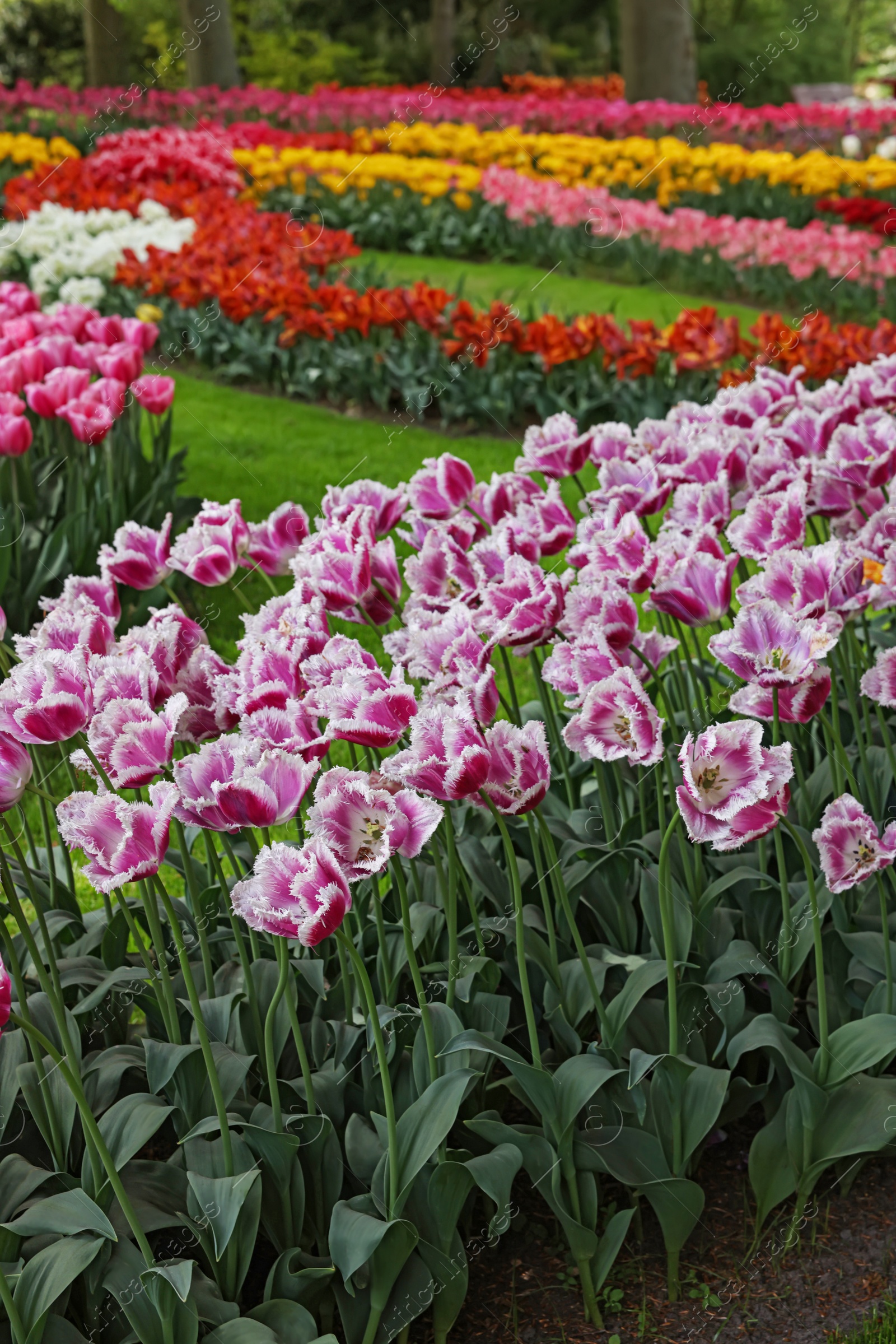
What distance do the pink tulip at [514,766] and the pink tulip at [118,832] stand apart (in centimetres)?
41

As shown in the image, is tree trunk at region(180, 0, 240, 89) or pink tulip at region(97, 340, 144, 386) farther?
tree trunk at region(180, 0, 240, 89)

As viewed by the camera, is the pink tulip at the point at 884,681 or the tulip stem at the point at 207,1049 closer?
the tulip stem at the point at 207,1049

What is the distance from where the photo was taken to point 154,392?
12.0 ft

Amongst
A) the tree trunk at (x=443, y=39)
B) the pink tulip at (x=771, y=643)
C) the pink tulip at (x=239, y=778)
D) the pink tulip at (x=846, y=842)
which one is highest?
the tree trunk at (x=443, y=39)

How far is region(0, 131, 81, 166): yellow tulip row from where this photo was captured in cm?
1203

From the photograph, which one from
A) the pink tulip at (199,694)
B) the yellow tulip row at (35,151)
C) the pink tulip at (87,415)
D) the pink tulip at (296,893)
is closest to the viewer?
the pink tulip at (296,893)

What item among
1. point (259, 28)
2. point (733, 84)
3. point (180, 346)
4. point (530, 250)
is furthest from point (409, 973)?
point (259, 28)

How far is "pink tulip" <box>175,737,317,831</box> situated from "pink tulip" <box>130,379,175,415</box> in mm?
2267

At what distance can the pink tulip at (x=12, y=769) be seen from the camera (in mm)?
1608

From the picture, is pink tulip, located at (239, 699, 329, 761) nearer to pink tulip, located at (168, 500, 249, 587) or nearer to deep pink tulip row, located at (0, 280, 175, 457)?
pink tulip, located at (168, 500, 249, 587)

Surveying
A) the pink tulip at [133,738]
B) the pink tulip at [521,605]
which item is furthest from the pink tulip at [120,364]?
the pink tulip at [133,738]

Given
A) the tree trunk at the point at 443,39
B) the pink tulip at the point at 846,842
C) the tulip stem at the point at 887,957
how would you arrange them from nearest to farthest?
the pink tulip at the point at 846,842 → the tulip stem at the point at 887,957 → the tree trunk at the point at 443,39

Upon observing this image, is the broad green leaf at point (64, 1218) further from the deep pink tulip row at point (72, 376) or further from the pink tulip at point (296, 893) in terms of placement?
the deep pink tulip row at point (72, 376)

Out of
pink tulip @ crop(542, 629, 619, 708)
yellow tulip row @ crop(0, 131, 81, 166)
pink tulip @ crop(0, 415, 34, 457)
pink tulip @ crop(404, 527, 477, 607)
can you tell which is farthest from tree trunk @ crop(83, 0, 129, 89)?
pink tulip @ crop(542, 629, 619, 708)
